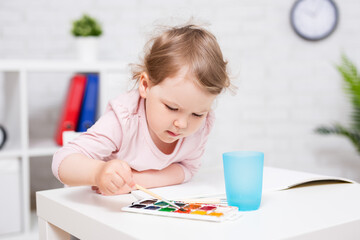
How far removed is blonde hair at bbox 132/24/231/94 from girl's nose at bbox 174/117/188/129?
0.25ft

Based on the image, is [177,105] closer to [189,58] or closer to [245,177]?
[189,58]

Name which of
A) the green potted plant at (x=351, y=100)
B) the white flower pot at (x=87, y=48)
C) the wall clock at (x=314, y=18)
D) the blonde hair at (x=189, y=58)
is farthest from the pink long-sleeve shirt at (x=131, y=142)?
the wall clock at (x=314, y=18)

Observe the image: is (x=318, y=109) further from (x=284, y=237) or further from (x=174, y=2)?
(x=284, y=237)

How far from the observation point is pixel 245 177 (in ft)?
2.60

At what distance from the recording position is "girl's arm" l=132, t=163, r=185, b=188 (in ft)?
3.37

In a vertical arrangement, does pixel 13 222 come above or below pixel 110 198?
below

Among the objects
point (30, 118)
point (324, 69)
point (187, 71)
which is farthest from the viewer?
point (324, 69)

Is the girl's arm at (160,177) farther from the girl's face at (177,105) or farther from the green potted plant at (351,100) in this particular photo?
the green potted plant at (351,100)

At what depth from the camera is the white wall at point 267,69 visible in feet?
8.30

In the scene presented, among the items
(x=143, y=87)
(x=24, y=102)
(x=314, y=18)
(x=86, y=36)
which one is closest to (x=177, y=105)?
(x=143, y=87)

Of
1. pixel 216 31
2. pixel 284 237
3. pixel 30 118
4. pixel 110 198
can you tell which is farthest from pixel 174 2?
pixel 284 237

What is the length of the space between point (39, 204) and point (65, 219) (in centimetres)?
12

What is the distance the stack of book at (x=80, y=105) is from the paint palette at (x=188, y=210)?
Answer: 1309mm

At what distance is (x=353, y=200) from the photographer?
875 millimetres
